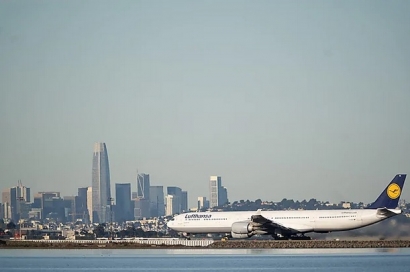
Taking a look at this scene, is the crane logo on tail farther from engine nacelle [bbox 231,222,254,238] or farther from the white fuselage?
engine nacelle [bbox 231,222,254,238]

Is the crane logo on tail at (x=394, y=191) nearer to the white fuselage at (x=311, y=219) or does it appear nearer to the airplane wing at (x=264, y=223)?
the white fuselage at (x=311, y=219)

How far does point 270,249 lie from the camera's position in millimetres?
105562

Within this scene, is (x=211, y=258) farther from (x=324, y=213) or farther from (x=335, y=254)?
(x=324, y=213)

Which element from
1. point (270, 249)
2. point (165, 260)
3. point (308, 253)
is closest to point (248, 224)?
point (270, 249)

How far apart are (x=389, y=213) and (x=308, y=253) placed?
10.8 meters

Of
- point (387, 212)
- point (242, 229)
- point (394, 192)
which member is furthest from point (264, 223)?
point (394, 192)

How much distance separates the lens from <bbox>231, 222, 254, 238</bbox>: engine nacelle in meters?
107

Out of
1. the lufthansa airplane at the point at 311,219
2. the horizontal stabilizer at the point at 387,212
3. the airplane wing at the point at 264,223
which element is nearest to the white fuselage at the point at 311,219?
the lufthansa airplane at the point at 311,219

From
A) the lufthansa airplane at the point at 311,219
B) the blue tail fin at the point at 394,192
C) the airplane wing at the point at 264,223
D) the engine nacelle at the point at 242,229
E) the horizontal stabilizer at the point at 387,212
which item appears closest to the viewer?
the horizontal stabilizer at the point at 387,212

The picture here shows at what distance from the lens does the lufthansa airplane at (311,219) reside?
342ft

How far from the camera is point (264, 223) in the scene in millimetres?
106250

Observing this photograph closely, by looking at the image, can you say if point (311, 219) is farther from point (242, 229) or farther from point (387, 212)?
point (387, 212)

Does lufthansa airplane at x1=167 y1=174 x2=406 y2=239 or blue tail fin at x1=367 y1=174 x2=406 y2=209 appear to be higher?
blue tail fin at x1=367 y1=174 x2=406 y2=209

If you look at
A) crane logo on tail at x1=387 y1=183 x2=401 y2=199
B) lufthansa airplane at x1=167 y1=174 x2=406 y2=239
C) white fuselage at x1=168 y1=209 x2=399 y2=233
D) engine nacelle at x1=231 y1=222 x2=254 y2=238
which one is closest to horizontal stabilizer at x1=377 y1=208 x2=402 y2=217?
lufthansa airplane at x1=167 y1=174 x2=406 y2=239
